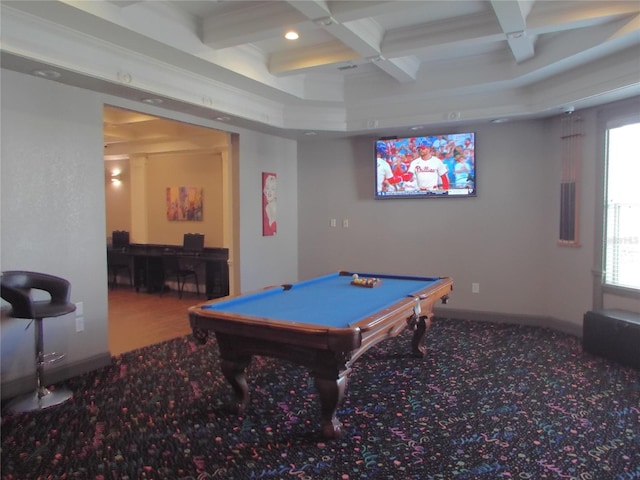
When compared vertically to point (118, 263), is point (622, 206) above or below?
above

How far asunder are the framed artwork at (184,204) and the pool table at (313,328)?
192 inches

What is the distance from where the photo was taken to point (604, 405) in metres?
3.35

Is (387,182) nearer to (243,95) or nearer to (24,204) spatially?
(243,95)

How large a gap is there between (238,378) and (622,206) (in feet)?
13.7

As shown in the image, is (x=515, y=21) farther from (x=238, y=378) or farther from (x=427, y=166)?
(x=238, y=378)

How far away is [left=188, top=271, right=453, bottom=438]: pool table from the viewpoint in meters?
2.62

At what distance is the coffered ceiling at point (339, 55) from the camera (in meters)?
3.40

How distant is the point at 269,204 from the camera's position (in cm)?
643

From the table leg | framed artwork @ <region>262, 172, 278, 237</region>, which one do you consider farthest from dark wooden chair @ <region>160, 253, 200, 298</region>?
the table leg

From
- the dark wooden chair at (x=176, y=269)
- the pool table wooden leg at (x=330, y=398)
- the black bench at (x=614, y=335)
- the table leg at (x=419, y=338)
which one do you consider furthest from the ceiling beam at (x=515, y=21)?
the dark wooden chair at (x=176, y=269)

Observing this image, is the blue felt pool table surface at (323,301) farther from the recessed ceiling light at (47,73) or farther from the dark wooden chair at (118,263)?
the dark wooden chair at (118,263)

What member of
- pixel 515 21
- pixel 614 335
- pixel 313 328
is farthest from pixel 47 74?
pixel 614 335

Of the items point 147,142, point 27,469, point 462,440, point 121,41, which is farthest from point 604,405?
point 147,142

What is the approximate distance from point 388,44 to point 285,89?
1446 millimetres
